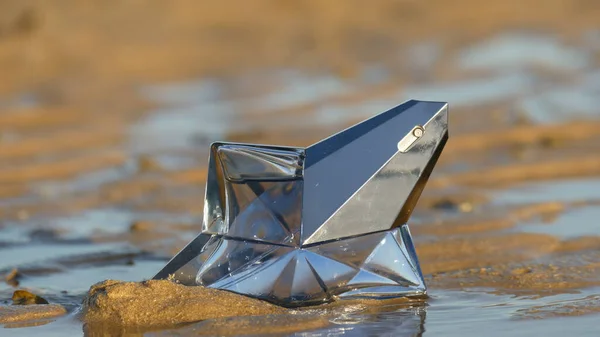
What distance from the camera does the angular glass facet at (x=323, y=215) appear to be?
9.41ft

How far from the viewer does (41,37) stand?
8.88m

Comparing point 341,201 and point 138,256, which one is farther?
point 138,256

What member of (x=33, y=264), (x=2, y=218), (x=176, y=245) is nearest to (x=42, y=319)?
(x=33, y=264)

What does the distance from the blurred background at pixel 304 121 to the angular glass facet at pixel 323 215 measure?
6.6 inches

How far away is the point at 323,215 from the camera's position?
2.87 m

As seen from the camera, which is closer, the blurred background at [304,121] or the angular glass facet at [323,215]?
the angular glass facet at [323,215]

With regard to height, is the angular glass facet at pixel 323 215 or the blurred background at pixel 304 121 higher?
the blurred background at pixel 304 121

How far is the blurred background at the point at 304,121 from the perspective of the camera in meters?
3.61

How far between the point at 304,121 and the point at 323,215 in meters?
4.06

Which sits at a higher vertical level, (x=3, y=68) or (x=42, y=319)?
(x=3, y=68)

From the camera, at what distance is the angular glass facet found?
287cm

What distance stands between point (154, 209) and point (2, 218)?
2.23ft

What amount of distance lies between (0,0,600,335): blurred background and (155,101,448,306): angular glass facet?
0.17 meters

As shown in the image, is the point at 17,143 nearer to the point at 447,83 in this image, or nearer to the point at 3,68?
the point at 3,68
